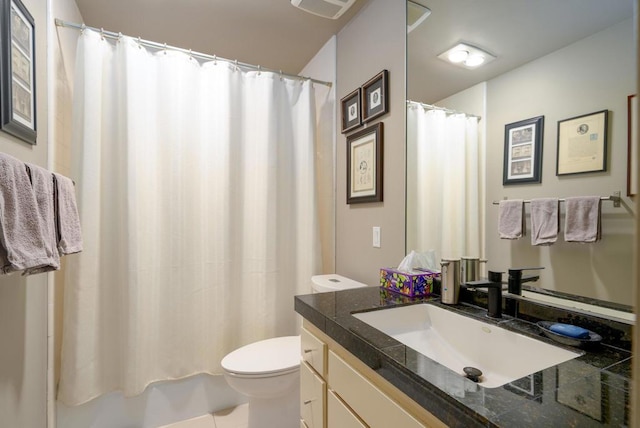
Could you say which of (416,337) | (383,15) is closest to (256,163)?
(383,15)

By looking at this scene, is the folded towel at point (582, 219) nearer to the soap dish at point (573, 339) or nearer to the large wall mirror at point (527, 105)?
the large wall mirror at point (527, 105)

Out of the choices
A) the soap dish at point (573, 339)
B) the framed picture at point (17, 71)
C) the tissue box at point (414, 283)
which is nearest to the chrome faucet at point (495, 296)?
the soap dish at point (573, 339)

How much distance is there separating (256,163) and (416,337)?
1371 millimetres

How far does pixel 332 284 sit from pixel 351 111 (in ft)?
3.56

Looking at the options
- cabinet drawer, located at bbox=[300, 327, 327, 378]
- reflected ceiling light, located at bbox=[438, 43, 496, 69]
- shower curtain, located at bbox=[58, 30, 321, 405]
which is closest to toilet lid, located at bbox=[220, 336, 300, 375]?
shower curtain, located at bbox=[58, 30, 321, 405]

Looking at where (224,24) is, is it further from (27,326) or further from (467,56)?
(27,326)

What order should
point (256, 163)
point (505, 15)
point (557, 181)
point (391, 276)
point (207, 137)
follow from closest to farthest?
1. point (557, 181)
2. point (505, 15)
3. point (391, 276)
4. point (207, 137)
5. point (256, 163)

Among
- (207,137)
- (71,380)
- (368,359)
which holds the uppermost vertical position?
(207,137)

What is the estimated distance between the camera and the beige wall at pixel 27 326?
3.28ft

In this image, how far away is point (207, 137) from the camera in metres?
1.76

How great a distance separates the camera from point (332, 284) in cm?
171

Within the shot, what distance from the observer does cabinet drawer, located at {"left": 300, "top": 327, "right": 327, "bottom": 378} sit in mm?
960

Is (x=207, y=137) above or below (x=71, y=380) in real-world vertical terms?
above

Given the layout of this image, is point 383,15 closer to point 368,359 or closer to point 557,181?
point 557,181
